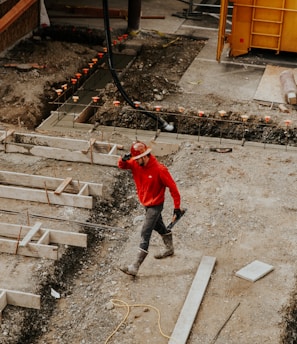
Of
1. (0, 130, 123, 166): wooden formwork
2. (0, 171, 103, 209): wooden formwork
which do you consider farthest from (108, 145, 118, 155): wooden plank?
(0, 171, 103, 209): wooden formwork

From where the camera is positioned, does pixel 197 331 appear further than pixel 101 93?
No

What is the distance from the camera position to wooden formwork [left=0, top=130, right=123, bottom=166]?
43.7ft

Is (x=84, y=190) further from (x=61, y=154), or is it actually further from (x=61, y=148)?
(x=61, y=148)

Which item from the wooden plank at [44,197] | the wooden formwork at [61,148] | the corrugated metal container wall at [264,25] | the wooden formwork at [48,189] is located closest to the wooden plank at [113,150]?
the wooden formwork at [61,148]

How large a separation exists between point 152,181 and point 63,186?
108 inches

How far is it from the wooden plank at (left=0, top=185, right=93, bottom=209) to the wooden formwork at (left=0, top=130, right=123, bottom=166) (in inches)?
67.0

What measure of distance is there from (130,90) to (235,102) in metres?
2.46

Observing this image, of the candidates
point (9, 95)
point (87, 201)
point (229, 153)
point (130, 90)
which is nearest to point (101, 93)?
point (130, 90)

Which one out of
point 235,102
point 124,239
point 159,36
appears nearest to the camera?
point 124,239

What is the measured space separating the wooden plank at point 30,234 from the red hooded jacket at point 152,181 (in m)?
1.75

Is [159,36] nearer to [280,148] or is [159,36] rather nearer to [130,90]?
[130,90]

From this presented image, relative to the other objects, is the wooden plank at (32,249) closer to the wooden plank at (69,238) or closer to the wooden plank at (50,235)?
the wooden plank at (50,235)

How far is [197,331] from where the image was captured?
9.00 metres

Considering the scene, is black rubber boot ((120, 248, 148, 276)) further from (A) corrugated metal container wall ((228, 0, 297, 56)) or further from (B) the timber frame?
(A) corrugated metal container wall ((228, 0, 297, 56))
